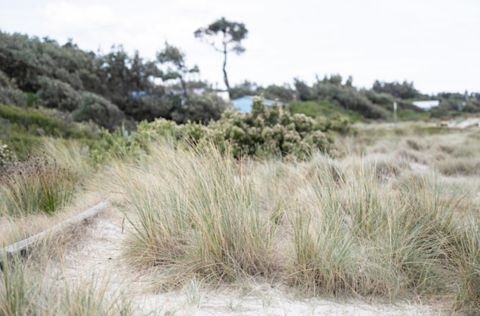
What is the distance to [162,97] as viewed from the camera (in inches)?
930

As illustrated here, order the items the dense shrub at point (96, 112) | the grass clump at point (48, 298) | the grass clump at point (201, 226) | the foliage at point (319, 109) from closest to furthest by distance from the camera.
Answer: the grass clump at point (48, 298)
the grass clump at point (201, 226)
the dense shrub at point (96, 112)
the foliage at point (319, 109)

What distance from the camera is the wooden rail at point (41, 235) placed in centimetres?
320

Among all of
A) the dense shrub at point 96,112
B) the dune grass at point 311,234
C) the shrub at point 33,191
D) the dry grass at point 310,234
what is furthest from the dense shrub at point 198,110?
the dune grass at point 311,234

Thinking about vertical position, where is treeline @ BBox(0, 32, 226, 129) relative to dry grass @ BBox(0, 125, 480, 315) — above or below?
above

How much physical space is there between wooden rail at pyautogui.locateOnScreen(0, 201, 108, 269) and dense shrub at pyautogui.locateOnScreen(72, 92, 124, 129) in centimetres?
1327

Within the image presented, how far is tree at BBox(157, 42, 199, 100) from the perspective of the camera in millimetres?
25469

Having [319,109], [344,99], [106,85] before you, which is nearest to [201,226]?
[106,85]

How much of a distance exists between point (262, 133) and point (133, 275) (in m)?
6.36

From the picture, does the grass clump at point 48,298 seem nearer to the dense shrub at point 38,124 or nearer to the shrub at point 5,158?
the shrub at point 5,158

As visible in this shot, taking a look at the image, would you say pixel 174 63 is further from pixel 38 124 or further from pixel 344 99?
pixel 344 99

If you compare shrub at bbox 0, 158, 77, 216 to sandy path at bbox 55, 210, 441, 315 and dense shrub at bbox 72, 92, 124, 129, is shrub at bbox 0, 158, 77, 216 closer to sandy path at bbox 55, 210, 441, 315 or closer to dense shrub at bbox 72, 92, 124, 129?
sandy path at bbox 55, 210, 441, 315

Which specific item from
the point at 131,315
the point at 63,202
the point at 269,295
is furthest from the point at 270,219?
the point at 63,202

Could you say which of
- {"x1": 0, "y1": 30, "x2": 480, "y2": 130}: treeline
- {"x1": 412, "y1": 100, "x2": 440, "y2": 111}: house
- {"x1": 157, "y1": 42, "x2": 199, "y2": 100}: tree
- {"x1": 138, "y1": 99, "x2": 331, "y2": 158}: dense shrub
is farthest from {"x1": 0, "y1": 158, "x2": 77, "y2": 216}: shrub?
{"x1": 412, "y1": 100, "x2": 440, "y2": 111}: house

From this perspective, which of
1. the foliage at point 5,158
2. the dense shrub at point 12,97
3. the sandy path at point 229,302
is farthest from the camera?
the dense shrub at point 12,97
